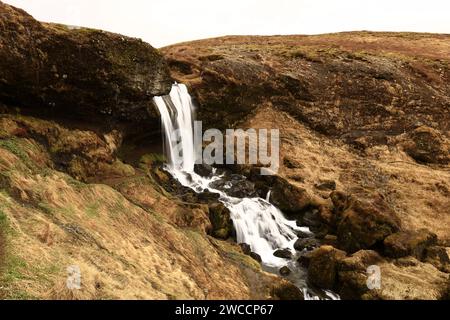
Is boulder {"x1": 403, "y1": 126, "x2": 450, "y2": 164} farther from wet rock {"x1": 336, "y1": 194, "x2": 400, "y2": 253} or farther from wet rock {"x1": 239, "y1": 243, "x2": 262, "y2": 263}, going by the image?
wet rock {"x1": 239, "y1": 243, "x2": 262, "y2": 263}

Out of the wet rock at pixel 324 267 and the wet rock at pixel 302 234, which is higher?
the wet rock at pixel 324 267

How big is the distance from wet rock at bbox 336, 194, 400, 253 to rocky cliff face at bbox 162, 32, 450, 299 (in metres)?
0.05

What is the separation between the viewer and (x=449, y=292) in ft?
56.4

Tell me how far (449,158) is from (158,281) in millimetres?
25017

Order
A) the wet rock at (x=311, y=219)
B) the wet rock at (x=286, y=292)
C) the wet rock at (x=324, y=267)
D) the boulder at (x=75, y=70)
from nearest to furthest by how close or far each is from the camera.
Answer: the wet rock at (x=286, y=292) < the wet rock at (x=324, y=267) < the boulder at (x=75, y=70) < the wet rock at (x=311, y=219)

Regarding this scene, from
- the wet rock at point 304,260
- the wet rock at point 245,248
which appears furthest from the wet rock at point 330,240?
the wet rock at point 245,248

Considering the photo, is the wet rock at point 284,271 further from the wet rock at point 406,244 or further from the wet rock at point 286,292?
the wet rock at point 406,244

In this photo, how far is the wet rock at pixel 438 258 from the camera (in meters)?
19.8

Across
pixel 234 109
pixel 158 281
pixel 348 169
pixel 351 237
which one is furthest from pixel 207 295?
pixel 234 109

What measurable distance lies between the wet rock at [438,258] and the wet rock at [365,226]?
1.74 metres

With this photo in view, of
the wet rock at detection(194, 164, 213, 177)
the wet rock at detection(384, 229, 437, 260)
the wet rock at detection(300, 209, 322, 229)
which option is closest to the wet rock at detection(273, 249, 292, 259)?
the wet rock at detection(300, 209, 322, 229)

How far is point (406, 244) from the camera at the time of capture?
1966 cm

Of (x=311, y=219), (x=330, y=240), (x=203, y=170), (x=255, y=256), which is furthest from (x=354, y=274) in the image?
(x=203, y=170)

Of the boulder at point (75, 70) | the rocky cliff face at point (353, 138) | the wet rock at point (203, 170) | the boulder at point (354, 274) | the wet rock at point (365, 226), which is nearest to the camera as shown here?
the boulder at point (354, 274)
